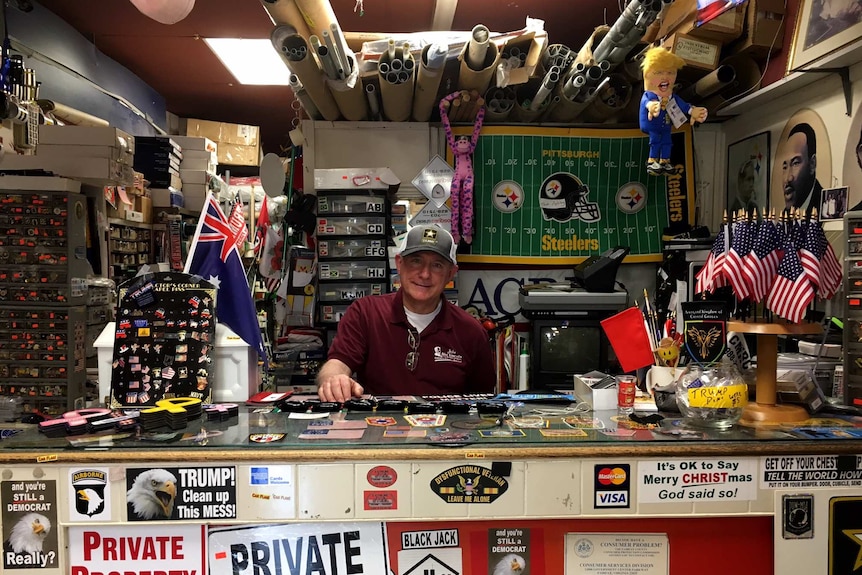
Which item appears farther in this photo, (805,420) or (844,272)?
(844,272)

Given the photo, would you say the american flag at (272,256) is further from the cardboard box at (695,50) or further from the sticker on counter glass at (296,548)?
the sticker on counter glass at (296,548)

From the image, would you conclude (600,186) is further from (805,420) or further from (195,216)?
(195,216)

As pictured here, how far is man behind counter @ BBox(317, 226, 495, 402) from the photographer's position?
8.06ft

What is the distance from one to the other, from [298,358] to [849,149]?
11.1 feet

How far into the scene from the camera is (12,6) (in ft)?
13.7

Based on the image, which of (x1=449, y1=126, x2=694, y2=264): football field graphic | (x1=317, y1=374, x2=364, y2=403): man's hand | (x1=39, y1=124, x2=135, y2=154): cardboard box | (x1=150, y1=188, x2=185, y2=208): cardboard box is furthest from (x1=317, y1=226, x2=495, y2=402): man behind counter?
(x1=150, y1=188, x2=185, y2=208): cardboard box

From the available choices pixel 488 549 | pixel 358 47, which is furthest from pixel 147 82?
pixel 488 549

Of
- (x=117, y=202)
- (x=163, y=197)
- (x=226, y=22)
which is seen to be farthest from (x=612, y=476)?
(x=163, y=197)

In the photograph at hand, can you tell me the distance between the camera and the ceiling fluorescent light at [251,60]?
547cm

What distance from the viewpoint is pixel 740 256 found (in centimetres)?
162

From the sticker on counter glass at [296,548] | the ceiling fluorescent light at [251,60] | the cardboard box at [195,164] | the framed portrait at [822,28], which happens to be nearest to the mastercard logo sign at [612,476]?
the sticker on counter glass at [296,548]

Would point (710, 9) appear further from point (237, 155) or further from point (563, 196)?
point (237, 155)

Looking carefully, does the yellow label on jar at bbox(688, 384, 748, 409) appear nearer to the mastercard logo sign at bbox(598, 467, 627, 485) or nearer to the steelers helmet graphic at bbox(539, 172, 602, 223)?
the mastercard logo sign at bbox(598, 467, 627, 485)

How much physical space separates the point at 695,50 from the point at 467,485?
3.15m
